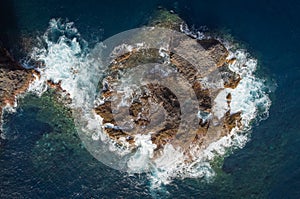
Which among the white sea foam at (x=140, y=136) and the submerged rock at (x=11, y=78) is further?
the white sea foam at (x=140, y=136)

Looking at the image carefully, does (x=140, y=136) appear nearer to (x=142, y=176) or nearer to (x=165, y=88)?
(x=142, y=176)

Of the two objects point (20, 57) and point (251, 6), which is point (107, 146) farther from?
point (251, 6)

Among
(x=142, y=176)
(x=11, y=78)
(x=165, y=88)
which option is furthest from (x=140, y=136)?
(x=11, y=78)

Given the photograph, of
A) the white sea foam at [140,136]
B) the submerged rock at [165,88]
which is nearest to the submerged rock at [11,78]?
the white sea foam at [140,136]

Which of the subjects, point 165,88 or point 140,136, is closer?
point 165,88

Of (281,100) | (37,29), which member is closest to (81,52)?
(37,29)

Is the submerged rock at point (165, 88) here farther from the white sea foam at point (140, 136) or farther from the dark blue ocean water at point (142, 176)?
the dark blue ocean water at point (142, 176)
